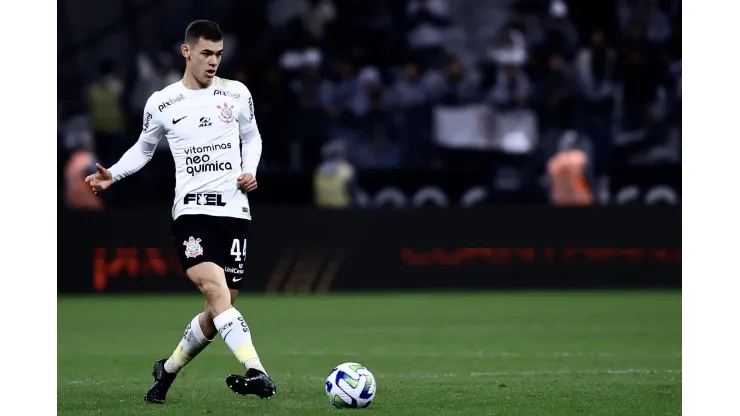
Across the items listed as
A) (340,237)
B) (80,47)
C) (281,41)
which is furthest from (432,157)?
(80,47)

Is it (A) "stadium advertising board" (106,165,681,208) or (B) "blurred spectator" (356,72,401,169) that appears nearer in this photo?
(A) "stadium advertising board" (106,165,681,208)

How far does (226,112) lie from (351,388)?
6.34 feet

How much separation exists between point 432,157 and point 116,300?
5258 millimetres

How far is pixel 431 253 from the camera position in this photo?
19.3m

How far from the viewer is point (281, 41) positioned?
2208cm

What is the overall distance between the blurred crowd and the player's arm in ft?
37.5

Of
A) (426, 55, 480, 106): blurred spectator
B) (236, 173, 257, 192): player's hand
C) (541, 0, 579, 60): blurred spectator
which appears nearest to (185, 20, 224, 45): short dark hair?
(236, 173, 257, 192): player's hand

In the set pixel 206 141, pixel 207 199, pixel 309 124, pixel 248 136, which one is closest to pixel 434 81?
pixel 309 124

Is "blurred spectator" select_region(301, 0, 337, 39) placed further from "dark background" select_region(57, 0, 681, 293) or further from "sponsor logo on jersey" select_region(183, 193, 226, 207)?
"sponsor logo on jersey" select_region(183, 193, 226, 207)

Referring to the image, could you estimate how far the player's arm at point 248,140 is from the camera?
27.0 ft

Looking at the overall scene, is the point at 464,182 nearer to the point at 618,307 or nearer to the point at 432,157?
the point at 432,157

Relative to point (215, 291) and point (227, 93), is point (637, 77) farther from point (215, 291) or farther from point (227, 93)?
point (215, 291)

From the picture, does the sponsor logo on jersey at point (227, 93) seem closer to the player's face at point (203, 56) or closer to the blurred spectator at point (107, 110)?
the player's face at point (203, 56)

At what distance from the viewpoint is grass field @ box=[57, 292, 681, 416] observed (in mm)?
8047
